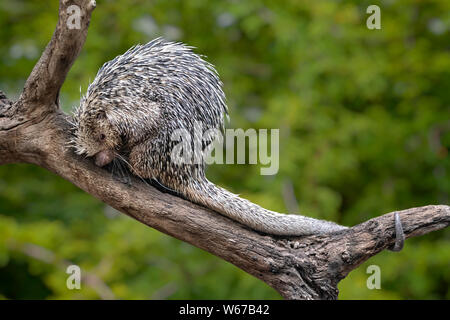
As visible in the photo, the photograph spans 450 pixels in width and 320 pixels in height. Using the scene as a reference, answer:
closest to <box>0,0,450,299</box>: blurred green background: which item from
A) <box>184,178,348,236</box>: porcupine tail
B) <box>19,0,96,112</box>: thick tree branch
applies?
<box>184,178,348,236</box>: porcupine tail

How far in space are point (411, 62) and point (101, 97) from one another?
154 inches

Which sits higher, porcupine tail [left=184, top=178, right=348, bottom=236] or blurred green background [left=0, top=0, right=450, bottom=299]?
blurred green background [left=0, top=0, right=450, bottom=299]

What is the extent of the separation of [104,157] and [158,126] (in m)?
0.32

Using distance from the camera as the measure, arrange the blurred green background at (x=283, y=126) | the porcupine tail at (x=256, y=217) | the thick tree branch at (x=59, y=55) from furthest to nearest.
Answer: the blurred green background at (x=283, y=126) < the porcupine tail at (x=256, y=217) < the thick tree branch at (x=59, y=55)

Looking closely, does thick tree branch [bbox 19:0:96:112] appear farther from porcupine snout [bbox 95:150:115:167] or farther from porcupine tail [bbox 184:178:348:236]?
porcupine tail [bbox 184:178:348:236]

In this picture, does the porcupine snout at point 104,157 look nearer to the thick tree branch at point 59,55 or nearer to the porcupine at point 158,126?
the porcupine at point 158,126

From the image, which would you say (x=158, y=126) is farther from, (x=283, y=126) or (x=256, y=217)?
(x=283, y=126)

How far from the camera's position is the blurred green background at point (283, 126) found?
15.8 feet

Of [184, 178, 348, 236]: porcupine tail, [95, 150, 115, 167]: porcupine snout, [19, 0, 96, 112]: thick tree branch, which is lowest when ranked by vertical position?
[184, 178, 348, 236]: porcupine tail

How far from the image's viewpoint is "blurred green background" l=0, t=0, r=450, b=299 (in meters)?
4.81

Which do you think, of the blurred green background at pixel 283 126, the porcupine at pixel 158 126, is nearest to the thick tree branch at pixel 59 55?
the porcupine at pixel 158 126

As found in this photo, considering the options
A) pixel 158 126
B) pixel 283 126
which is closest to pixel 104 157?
pixel 158 126

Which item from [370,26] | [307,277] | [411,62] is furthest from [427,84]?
[307,277]

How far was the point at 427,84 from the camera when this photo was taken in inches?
219
